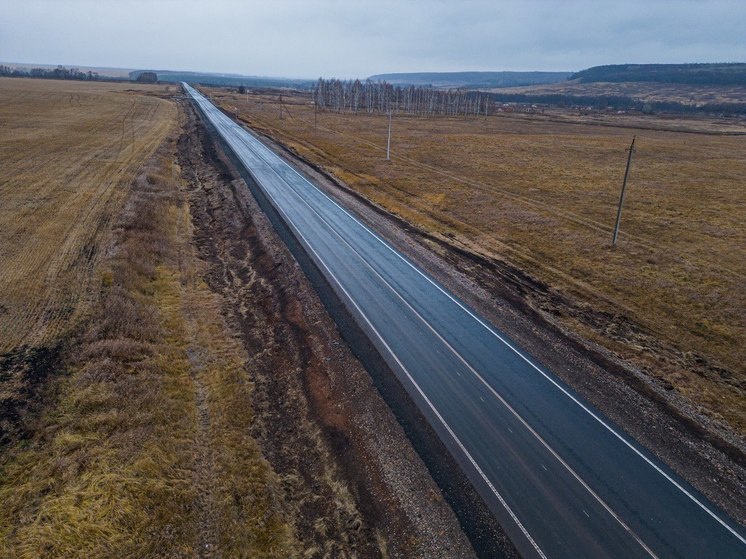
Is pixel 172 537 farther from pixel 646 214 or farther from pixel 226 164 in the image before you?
pixel 226 164

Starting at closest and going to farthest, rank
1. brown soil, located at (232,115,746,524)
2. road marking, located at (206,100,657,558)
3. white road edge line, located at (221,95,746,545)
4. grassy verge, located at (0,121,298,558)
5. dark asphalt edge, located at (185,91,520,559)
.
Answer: grassy verge, located at (0,121,298,558)
dark asphalt edge, located at (185,91,520,559)
road marking, located at (206,100,657,558)
white road edge line, located at (221,95,746,545)
brown soil, located at (232,115,746,524)

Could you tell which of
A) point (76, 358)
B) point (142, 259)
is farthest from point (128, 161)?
point (76, 358)

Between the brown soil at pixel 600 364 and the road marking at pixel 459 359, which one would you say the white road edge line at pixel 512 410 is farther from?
the brown soil at pixel 600 364

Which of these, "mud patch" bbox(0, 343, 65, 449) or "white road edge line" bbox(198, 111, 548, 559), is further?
"mud patch" bbox(0, 343, 65, 449)

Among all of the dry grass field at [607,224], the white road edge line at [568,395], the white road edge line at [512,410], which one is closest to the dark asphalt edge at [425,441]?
the white road edge line at [512,410]

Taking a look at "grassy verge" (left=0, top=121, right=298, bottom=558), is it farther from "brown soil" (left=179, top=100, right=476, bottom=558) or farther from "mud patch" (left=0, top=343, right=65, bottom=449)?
"brown soil" (left=179, top=100, right=476, bottom=558)

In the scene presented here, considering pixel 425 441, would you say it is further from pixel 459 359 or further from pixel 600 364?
pixel 600 364

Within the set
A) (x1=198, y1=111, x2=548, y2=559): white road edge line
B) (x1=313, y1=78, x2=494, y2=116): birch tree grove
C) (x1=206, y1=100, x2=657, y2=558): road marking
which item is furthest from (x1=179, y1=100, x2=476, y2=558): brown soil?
(x1=313, y1=78, x2=494, y2=116): birch tree grove
